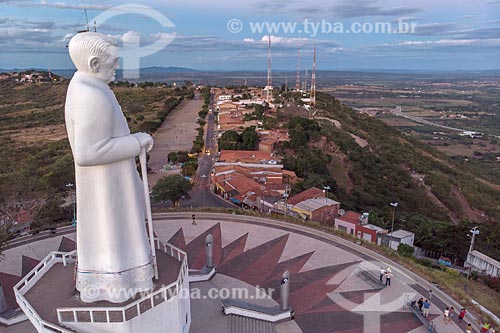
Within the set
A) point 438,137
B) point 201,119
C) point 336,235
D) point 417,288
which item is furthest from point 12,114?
point 438,137

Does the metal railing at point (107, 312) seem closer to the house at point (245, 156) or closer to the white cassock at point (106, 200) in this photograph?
the white cassock at point (106, 200)

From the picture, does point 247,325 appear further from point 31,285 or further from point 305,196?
point 305,196

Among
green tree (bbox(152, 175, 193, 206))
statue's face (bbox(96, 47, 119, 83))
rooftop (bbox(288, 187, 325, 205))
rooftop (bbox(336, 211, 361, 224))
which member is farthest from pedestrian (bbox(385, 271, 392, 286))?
green tree (bbox(152, 175, 193, 206))

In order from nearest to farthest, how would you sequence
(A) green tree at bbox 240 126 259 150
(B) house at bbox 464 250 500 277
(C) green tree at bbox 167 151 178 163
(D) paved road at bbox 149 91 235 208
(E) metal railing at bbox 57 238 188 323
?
1. (E) metal railing at bbox 57 238 188 323
2. (B) house at bbox 464 250 500 277
3. (D) paved road at bbox 149 91 235 208
4. (C) green tree at bbox 167 151 178 163
5. (A) green tree at bbox 240 126 259 150

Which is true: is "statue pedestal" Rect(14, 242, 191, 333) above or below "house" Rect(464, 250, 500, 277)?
above

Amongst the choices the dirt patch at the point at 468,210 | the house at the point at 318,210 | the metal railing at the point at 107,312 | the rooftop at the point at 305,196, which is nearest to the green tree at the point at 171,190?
the rooftop at the point at 305,196

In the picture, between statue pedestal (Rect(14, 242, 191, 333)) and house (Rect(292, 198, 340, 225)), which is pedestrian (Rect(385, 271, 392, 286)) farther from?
house (Rect(292, 198, 340, 225))

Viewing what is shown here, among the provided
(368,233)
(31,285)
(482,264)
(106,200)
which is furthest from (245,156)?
(106,200)

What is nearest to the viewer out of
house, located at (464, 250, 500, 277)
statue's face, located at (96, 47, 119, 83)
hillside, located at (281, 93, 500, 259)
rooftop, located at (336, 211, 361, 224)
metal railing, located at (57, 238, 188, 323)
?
statue's face, located at (96, 47, 119, 83)
